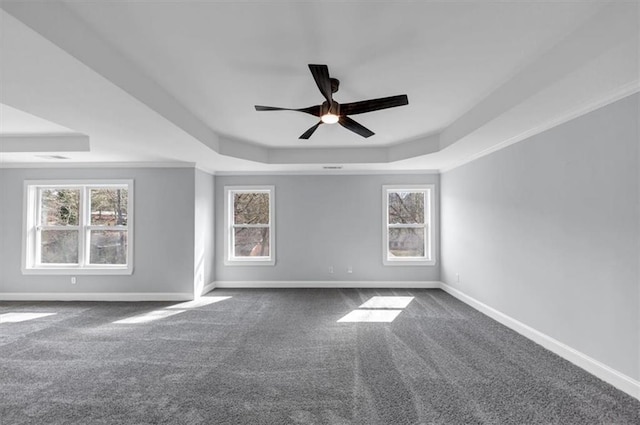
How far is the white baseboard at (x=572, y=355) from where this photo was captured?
7.62ft

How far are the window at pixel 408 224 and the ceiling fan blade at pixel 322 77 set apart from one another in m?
3.88

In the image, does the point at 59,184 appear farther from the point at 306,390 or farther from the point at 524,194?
the point at 524,194

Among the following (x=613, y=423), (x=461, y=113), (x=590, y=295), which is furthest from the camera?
(x=461, y=113)

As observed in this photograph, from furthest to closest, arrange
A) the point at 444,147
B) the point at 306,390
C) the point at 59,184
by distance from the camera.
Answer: the point at 59,184 → the point at 444,147 → the point at 306,390

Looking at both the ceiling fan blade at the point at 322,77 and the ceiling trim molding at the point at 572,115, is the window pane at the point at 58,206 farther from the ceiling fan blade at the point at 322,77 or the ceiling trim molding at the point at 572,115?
the ceiling trim molding at the point at 572,115

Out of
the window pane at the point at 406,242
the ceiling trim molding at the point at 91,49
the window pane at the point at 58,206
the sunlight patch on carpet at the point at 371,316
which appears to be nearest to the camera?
the ceiling trim molding at the point at 91,49

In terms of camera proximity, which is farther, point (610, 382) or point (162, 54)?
point (610, 382)

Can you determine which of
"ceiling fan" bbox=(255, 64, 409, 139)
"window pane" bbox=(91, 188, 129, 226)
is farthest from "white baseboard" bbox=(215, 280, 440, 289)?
"ceiling fan" bbox=(255, 64, 409, 139)

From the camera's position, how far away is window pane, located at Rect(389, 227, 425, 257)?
5984 millimetres

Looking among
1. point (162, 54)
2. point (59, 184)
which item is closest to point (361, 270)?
point (162, 54)

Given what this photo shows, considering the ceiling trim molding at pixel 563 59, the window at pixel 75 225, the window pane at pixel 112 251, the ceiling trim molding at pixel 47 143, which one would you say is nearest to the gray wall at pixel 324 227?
the window pane at pixel 112 251

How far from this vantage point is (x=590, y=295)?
8.66 ft

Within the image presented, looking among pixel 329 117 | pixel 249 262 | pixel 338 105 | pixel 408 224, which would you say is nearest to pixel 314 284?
pixel 249 262

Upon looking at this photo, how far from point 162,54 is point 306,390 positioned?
2.78 metres
